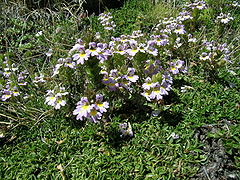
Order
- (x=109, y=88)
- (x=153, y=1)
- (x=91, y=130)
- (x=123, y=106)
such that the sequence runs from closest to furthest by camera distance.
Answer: (x=109, y=88), (x=91, y=130), (x=123, y=106), (x=153, y=1)

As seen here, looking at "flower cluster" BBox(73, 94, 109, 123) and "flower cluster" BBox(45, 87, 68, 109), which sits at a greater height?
"flower cluster" BBox(73, 94, 109, 123)

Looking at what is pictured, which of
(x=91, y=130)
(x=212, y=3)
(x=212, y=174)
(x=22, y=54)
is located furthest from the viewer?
(x=212, y=3)

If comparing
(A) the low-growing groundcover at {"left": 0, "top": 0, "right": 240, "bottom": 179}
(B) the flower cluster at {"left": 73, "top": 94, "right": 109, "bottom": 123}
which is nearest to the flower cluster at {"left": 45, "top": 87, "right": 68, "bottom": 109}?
(A) the low-growing groundcover at {"left": 0, "top": 0, "right": 240, "bottom": 179}

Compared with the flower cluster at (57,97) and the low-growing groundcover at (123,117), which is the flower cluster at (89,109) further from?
the flower cluster at (57,97)

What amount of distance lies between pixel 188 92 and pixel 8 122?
2.14 meters

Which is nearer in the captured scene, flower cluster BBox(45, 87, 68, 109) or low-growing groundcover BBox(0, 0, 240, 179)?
low-growing groundcover BBox(0, 0, 240, 179)

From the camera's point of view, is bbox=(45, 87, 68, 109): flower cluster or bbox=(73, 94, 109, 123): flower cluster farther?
bbox=(45, 87, 68, 109): flower cluster

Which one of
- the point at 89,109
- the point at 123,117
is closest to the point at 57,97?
the point at 89,109

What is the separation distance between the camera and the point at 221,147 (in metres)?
2.18

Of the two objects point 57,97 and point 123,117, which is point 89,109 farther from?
point 123,117

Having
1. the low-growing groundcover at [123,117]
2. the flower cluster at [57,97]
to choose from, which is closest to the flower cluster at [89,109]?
the low-growing groundcover at [123,117]

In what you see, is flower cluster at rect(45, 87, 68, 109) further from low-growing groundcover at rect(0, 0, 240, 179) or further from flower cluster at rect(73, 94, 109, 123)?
flower cluster at rect(73, 94, 109, 123)

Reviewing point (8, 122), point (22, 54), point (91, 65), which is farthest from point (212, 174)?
point (22, 54)

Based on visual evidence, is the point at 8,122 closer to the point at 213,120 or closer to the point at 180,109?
the point at 180,109
